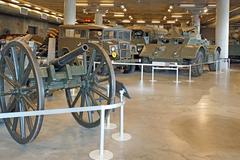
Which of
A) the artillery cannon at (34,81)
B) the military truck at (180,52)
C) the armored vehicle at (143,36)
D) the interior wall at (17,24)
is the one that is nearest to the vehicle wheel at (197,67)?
the military truck at (180,52)

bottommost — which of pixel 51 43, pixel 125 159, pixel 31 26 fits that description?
pixel 125 159

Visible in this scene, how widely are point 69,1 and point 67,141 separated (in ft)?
44.8

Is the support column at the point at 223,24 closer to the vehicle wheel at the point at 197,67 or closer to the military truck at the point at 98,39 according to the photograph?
the vehicle wheel at the point at 197,67

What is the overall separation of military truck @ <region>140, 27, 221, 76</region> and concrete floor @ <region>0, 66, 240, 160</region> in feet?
17.3

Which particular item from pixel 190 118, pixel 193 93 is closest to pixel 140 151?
pixel 190 118

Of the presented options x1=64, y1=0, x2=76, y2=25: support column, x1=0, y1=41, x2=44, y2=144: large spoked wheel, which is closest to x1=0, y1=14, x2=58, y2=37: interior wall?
x1=64, y1=0, x2=76, y2=25: support column

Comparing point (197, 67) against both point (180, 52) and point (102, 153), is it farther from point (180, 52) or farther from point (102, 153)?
point (102, 153)

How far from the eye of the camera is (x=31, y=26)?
89.5 feet

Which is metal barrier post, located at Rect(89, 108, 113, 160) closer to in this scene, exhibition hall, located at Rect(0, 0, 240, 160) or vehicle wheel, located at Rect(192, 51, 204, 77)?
exhibition hall, located at Rect(0, 0, 240, 160)

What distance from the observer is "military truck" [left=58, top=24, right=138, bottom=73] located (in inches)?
467

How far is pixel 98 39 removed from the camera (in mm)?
11898

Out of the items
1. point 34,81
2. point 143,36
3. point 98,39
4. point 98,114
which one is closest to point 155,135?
point 98,114

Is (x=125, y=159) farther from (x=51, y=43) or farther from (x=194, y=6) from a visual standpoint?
(x=194, y=6)

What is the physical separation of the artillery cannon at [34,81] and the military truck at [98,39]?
717cm
